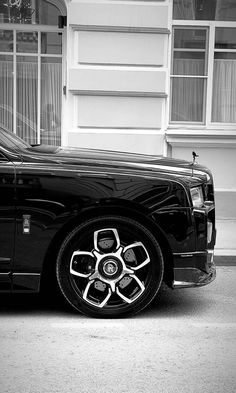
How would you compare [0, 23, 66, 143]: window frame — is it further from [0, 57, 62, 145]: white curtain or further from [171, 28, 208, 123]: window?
[171, 28, 208, 123]: window

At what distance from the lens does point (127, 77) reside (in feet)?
29.1

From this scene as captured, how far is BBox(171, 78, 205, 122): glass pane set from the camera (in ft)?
31.2

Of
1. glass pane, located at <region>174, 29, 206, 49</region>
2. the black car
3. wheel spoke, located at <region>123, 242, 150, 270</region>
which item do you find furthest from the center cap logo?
glass pane, located at <region>174, 29, 206, 49</region>

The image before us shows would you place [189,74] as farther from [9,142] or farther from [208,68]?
[9,142]

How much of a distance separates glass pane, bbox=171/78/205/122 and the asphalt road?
436 centimetres

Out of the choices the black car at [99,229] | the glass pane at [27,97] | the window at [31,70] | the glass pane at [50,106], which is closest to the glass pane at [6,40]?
the window at [31,70]

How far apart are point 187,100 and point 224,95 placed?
1.92 ft

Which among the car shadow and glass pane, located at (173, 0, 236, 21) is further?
glass pane, located at (173, 0, 236, 21)

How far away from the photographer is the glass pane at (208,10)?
30.2 ft

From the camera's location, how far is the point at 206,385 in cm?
378

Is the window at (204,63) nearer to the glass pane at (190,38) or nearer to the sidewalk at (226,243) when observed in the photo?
the glass pane at (190,38)

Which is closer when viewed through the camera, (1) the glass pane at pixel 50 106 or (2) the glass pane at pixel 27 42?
(2) the glass pane at pixel 27 42

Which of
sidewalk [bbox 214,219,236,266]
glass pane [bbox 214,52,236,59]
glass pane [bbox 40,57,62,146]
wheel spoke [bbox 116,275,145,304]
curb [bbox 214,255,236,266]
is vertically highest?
glass pane [bbox 214,52,236,59]

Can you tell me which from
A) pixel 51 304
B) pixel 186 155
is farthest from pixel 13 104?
pixel 51 304
